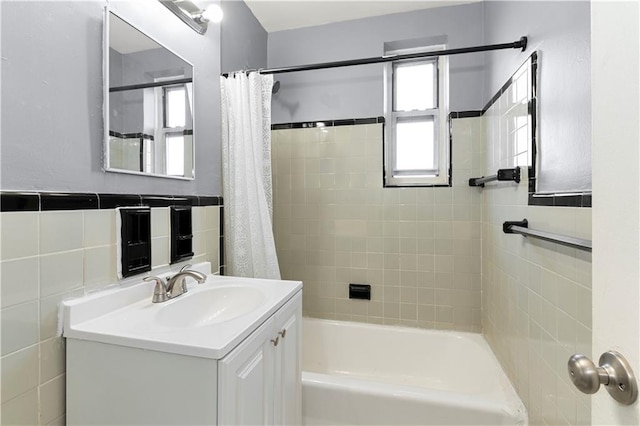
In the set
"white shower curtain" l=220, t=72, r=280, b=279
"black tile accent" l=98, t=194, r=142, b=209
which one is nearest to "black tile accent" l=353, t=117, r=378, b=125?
"white shower curtain" l=220, t=72, r=280, b=279

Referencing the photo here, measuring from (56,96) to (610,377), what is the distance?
1.32 meters

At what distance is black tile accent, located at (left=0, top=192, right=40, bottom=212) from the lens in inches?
28.6

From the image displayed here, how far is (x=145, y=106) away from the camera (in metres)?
1.19

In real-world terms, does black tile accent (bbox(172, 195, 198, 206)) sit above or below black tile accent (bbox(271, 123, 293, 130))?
→ below

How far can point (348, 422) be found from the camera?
55.8 inches

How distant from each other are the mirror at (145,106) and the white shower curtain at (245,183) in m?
0.24

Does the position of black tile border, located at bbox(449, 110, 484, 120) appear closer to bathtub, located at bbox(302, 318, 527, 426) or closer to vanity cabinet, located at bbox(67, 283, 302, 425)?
bathtub, located at bbox(302, 318, 527, 426)

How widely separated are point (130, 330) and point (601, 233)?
40.9 inches

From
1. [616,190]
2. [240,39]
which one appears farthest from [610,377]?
[240,39]

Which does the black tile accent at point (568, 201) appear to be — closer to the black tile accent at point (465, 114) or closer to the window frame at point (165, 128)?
the black tile accent at point (465, 114)

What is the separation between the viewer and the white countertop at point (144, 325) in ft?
2.48

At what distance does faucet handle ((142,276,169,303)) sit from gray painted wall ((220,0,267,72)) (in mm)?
1219

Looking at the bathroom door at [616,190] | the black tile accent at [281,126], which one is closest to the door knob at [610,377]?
the bathroom door at [616,190]

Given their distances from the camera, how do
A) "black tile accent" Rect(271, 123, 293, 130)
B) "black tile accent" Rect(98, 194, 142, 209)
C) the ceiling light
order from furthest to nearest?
"black tile accent" Rect(271, 123, 293, 130), the ceiling light, "black tile accent" Rect(98, 194, 142, 209)
